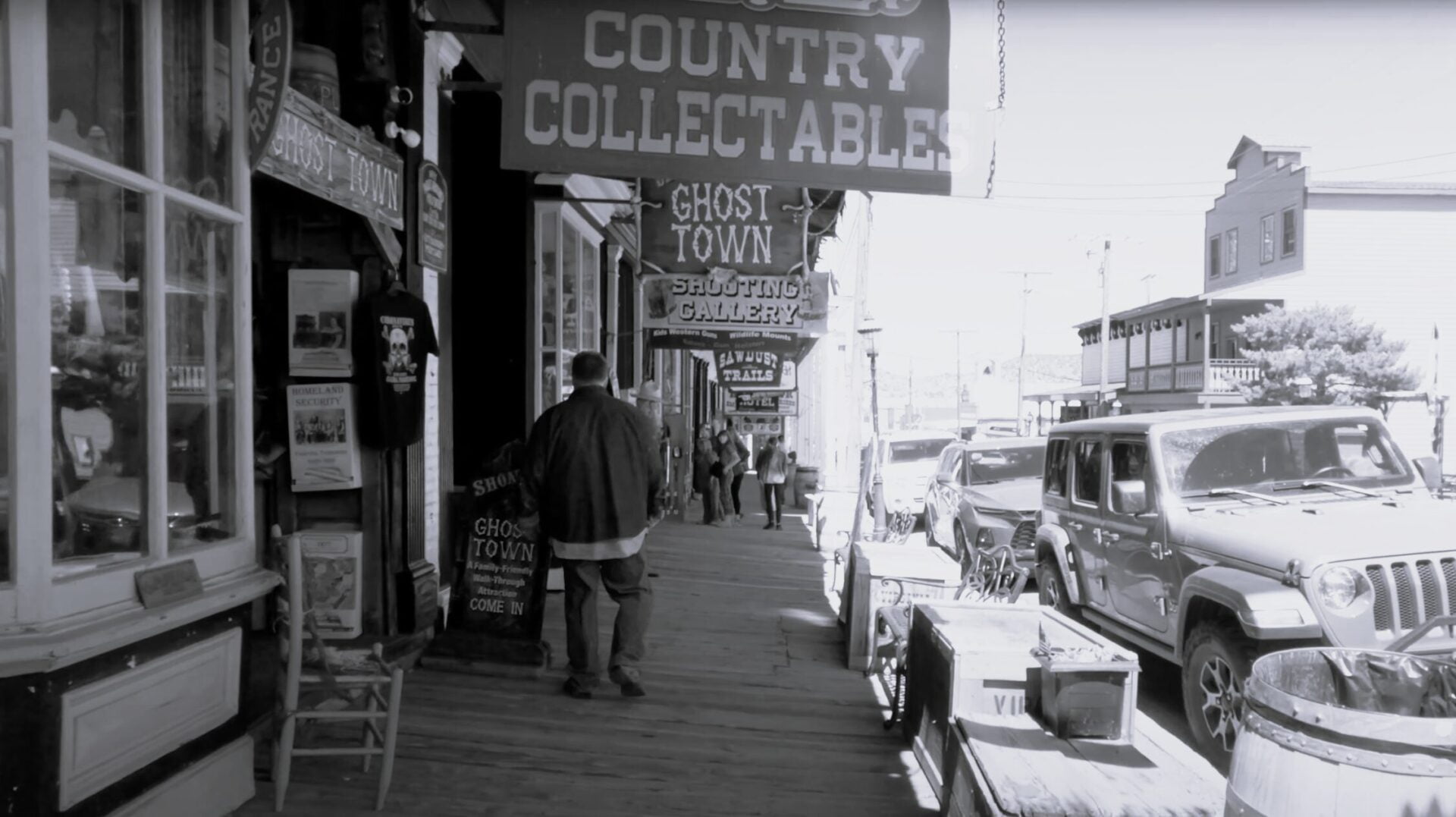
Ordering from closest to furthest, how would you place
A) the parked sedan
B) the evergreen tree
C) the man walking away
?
the parked sedan
the man walking away
the evergreen tree

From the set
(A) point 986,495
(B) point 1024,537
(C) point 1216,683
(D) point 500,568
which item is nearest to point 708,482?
(A) point 986,495

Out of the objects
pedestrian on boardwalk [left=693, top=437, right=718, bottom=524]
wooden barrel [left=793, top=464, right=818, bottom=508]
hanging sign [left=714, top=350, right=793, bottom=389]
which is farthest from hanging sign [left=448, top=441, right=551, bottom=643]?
wooden barrel [left=793, top=464, right=818, bottom=508]

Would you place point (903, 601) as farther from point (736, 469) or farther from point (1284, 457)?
point (736, 469)

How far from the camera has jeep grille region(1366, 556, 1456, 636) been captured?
16.6 ft

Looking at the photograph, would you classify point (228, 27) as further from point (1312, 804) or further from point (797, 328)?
point (797, 328)

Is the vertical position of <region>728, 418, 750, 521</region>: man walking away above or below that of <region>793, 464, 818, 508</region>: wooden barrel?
above

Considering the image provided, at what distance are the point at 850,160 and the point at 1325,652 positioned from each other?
293 cm

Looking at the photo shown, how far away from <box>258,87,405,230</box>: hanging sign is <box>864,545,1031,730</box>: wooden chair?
357cm

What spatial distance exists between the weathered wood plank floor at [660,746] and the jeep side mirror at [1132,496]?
217 cm

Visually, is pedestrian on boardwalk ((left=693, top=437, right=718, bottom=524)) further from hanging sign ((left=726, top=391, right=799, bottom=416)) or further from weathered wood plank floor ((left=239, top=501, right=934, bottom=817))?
weathered wood plank floor ((left=239, top=501, right=934, bottom=817))

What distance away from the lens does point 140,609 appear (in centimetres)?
344

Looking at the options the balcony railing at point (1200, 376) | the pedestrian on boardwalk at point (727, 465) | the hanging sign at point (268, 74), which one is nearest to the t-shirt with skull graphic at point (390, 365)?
the hanging sign at point (268, 74)

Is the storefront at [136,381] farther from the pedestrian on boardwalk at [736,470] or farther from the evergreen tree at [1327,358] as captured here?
the evergreen tree at [1327,358]

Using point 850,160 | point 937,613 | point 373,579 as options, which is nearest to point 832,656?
point 937,613
